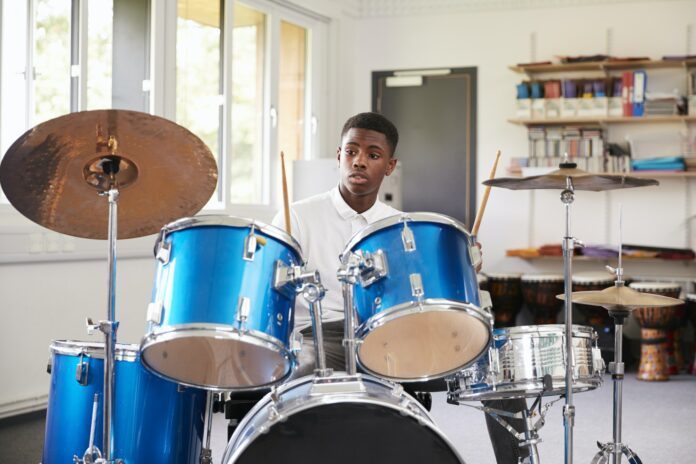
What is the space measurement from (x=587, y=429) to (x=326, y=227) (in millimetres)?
2041

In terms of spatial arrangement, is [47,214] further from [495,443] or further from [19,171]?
[495,443]

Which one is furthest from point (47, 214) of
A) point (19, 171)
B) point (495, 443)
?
point (495, 443)

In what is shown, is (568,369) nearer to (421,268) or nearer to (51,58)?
(421,268)

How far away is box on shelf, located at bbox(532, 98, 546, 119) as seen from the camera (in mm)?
6359

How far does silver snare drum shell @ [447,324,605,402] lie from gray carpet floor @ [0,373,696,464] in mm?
721

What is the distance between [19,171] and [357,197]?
3.80 ft

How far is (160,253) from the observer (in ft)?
7.29

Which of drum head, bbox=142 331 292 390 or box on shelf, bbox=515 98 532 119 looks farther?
box on shelf, bbox=515 98 532 119

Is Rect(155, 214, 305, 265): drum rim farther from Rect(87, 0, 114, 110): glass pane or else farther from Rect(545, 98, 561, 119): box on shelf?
Rect(545, 98, 561, 119): box on shelf

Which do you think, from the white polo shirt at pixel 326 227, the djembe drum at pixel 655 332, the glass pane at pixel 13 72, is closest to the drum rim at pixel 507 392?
the white polo shirt at pixel 326 227

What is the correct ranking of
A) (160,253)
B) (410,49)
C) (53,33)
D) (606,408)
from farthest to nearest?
(410,49), (606,408), (53,33), (160,253)

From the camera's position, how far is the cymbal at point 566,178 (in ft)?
9.62

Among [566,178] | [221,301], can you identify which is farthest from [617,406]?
[221,301]

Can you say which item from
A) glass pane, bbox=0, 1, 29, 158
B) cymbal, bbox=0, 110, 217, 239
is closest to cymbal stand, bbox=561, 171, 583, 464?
cymbal, bbox=0, 110, 217, 239
